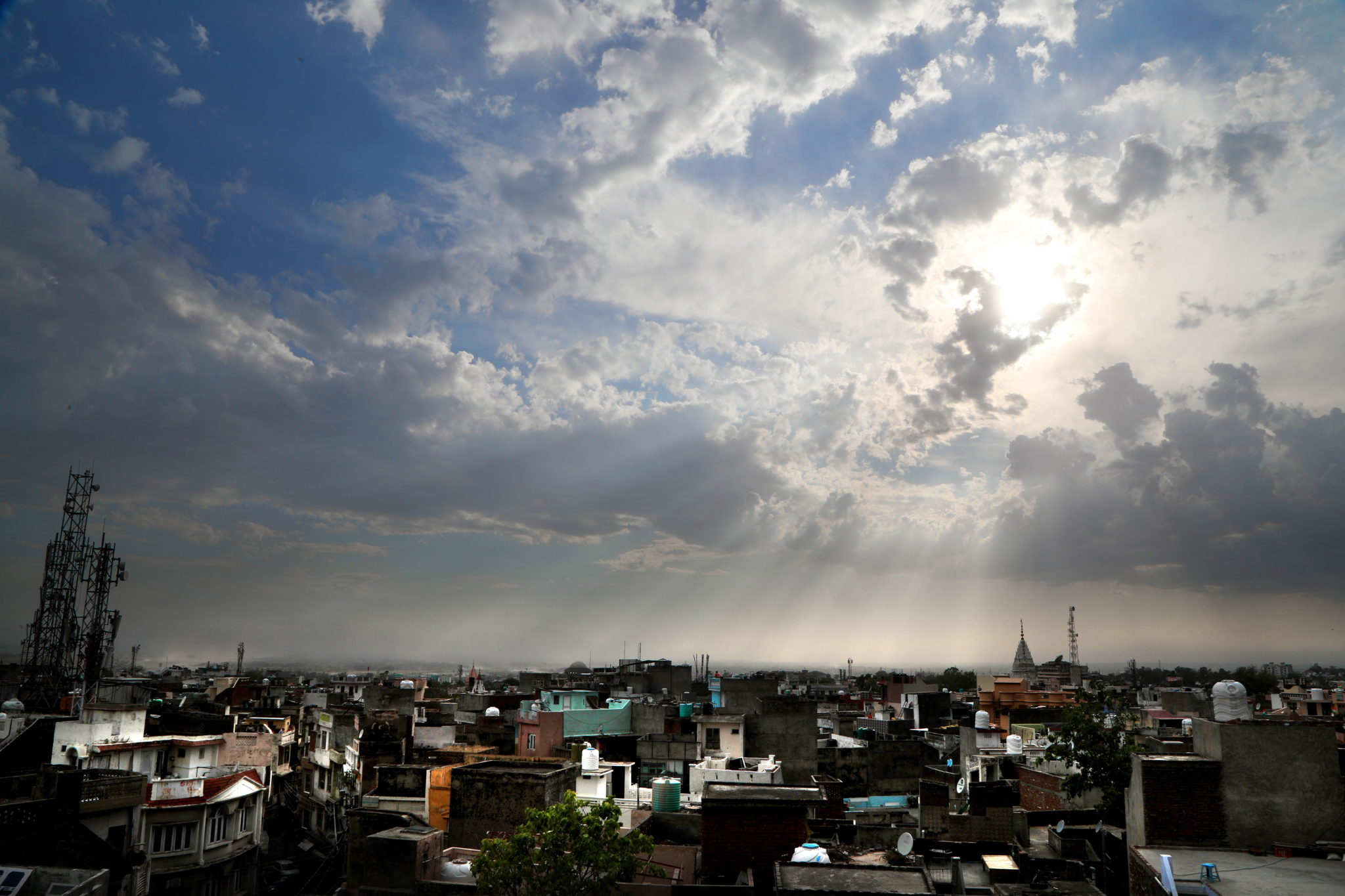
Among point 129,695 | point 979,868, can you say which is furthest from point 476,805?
point 129,695

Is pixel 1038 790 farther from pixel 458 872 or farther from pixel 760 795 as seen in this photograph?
pixel 458 872

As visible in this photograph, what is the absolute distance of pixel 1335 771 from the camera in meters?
20.3

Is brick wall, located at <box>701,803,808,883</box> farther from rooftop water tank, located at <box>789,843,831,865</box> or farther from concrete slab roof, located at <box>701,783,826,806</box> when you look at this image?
rooftop water tank, located at <box>789,843,831,865</box>

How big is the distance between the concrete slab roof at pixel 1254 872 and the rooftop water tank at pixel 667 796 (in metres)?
19.4

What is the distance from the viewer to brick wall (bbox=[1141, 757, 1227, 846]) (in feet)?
67.9

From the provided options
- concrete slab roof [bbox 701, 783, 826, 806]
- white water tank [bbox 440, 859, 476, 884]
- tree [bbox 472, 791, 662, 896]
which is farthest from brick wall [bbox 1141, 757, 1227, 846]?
white water tank [bbox 440, 859, 476, 884]

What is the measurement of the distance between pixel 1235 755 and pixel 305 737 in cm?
5955

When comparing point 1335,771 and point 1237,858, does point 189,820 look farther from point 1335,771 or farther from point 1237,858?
point 1335,771

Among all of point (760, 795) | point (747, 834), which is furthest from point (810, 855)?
point (760, 795)

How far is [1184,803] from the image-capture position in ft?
68.5

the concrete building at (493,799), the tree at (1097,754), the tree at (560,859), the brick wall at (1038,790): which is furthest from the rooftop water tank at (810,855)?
the brick wall at (1038,790)

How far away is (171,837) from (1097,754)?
1357 inches

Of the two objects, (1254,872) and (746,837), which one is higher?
(1254,872)

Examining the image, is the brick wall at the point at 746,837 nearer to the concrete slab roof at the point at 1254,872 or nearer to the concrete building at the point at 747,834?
the concrete building at the point at 747,834
